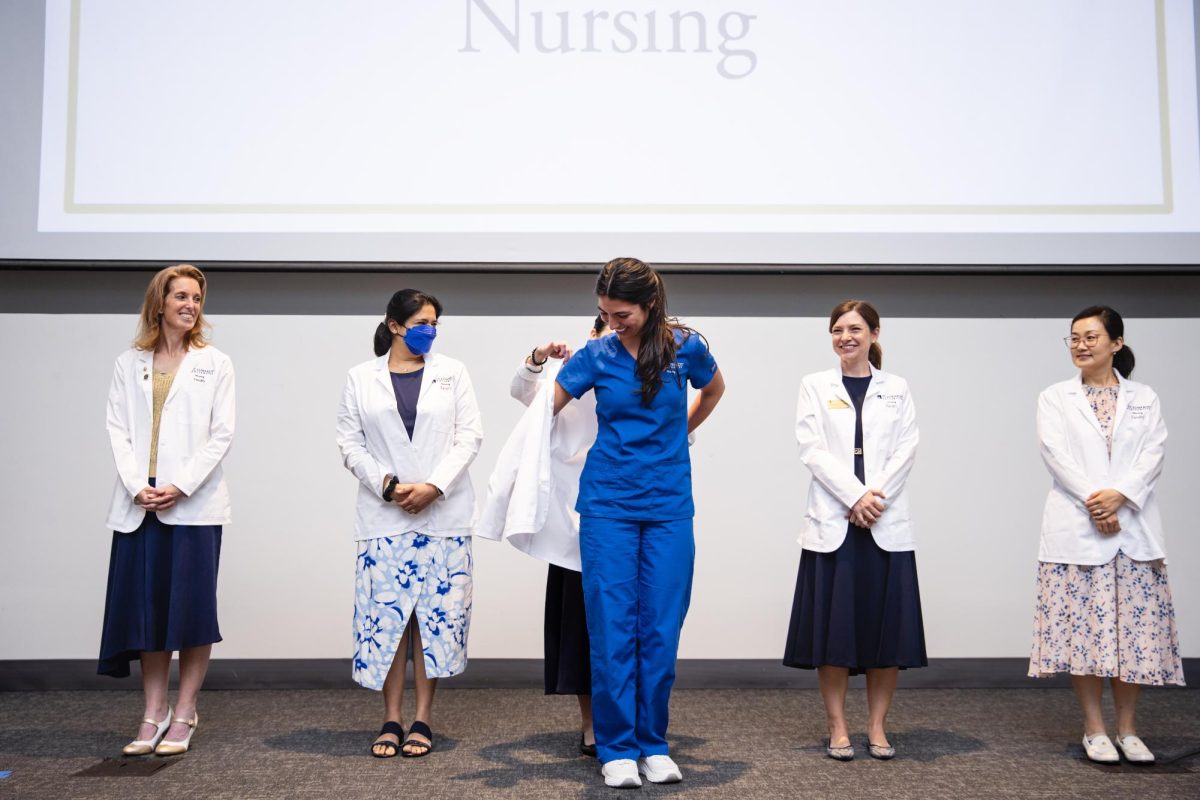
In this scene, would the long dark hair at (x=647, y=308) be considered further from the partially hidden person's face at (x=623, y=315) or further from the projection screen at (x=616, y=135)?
the projection screen at (x=616, y=135)

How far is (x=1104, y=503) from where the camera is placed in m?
2.94

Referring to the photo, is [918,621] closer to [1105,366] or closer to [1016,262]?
[1105,366]

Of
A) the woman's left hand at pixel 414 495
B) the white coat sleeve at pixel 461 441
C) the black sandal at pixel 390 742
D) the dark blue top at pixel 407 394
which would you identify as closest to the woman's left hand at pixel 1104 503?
the white coat sleeve at pixel 461 441

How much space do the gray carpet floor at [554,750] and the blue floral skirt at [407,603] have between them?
0.91 feet

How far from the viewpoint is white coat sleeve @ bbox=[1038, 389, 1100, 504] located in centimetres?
301

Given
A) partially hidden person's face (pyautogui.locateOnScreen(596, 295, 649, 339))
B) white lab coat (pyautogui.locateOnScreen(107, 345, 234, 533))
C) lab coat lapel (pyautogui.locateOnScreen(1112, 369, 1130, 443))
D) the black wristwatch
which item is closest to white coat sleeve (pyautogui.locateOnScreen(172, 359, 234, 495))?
white lab coat (pyautogui.locateOnScreen(107, 345, 234, 533))

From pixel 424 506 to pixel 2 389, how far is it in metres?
2.25

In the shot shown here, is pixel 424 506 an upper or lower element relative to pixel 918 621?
upper

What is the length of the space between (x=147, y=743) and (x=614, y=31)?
3.08 meters

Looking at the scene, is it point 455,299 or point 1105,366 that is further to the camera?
point 455,299

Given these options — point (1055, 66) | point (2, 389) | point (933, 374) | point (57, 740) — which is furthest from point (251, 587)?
point (1055, 66)

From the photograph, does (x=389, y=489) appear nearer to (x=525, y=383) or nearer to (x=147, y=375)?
(x=525, y=383)

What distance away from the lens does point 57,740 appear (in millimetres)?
3174

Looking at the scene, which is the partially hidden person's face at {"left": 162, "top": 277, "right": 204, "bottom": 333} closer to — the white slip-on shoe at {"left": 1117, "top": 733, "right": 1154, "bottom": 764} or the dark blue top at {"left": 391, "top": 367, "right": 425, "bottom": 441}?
the dark blue top at {"left": 391, "top": 367, "right": 425, "bottom": 441}
